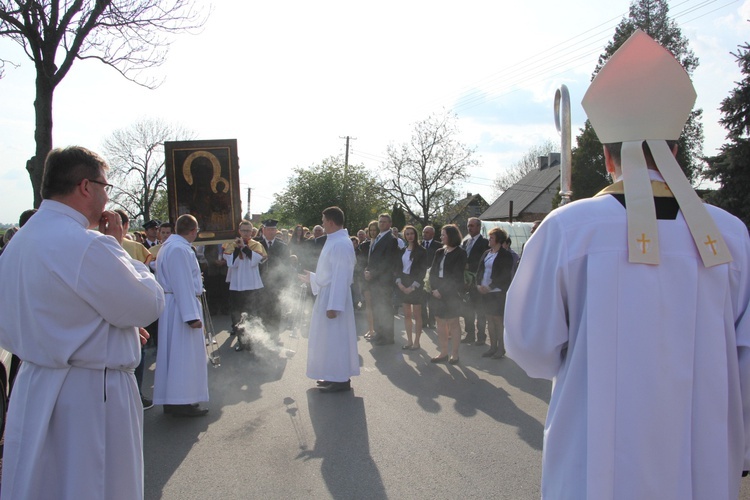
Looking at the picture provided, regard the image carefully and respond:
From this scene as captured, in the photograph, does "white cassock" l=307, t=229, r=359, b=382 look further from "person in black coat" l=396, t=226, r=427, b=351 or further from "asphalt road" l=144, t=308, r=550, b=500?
"person in black coat" l=396, t=226, r=427, b=351

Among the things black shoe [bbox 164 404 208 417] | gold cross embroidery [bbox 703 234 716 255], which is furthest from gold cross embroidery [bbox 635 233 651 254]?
black shoe [bbox 164 404 208 417]

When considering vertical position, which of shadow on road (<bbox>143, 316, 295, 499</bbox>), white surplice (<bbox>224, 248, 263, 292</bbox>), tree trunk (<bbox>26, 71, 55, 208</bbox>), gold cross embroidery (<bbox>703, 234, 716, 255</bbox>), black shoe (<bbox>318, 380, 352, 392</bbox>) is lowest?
shadow on road (<bbox>143, 316, 295, 499</bbox>)

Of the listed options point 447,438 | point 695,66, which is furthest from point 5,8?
point 695,66

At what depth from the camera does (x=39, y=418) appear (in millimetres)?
2451

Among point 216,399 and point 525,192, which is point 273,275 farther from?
point 525,192

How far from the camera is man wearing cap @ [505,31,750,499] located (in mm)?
1852

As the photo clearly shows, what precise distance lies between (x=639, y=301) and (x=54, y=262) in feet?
7.71

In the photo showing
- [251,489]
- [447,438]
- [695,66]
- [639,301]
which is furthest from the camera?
[695,66]

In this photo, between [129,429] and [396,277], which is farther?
[396,277]

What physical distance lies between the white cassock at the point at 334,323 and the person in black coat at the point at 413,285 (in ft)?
8.72

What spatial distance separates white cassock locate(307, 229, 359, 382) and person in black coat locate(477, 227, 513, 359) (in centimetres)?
266

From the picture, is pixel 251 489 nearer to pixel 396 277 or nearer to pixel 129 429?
pixel 129 429

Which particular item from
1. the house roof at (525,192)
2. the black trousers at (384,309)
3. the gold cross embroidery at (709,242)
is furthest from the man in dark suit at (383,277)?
the house roof at (525,192)

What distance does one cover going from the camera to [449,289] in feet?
26.2
